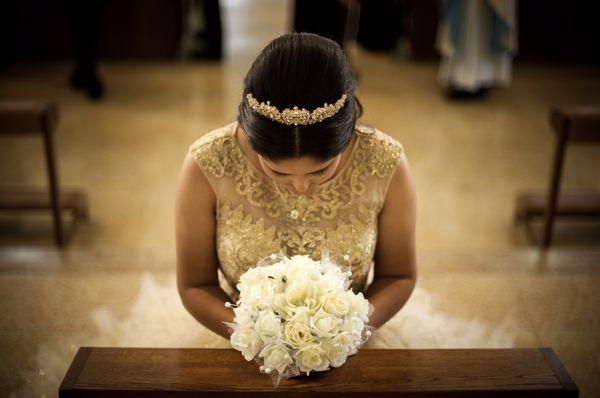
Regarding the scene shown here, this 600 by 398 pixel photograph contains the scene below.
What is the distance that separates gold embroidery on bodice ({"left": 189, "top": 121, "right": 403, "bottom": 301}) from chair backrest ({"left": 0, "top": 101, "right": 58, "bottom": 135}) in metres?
1.73

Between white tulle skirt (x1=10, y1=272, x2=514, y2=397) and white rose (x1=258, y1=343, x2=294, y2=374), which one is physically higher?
white rose (x1=258, y1=343, x2=294, y2=374)

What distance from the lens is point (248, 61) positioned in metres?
6.94

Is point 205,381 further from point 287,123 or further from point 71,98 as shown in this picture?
point 71,98

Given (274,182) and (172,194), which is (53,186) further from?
(274,182)

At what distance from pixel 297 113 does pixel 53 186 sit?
7.36 ft

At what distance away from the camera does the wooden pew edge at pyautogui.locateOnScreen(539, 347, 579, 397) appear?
1801 millimetres

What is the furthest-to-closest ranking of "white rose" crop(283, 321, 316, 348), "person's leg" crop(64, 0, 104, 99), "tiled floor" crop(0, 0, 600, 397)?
"person's leg" crop(64, 0, 104, 99) < "tiled floor" crop(0, 0, 600, 397) < "white rose" crop(283, 321, 316, 348)

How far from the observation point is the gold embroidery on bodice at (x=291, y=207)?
206cm

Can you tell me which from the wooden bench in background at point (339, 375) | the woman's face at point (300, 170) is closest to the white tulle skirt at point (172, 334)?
the wooden bench in background at point (339, 375)

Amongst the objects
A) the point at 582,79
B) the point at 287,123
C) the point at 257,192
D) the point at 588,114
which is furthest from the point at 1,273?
the point at 582,79

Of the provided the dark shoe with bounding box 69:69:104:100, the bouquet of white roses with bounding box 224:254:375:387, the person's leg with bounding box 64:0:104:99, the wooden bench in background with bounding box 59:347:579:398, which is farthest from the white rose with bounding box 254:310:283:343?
the dark shoe with bounding box 69:69:104:100

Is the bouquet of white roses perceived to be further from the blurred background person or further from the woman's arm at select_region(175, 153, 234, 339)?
the blurred background person

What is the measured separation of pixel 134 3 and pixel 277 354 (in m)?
5.79

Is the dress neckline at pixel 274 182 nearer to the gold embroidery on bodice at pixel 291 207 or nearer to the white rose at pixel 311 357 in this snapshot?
the gold embroidery on bodice at pixel 291 207
